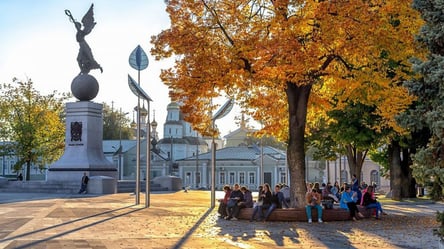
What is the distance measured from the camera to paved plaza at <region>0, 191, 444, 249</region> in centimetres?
1467

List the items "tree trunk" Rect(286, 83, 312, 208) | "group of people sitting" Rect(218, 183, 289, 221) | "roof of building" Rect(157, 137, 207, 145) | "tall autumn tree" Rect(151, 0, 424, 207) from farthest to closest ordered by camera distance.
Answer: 1. "roof of building" Rect(157, 137, 207, 145)
2. "tree trunk" Rect(286, 83, 312, 208)
3. "group of people sitting" Rect(218, 183, 289, 221)
4. "tall autumn tree" Rect(151, 0, 424, 207)

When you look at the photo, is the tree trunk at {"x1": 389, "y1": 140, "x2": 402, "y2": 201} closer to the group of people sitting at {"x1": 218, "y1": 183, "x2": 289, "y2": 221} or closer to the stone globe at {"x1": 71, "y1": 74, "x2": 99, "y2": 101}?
the group of people sitting at {"x1": 218, "y1": 183, "x2": 289, "y2": 221}

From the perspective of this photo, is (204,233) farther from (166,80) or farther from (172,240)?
(166,80)

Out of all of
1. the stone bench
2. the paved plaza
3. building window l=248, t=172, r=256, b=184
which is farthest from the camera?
building window l=248, t=172, r=256, b=184

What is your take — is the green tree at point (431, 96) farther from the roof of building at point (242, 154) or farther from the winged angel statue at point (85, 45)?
the roof of building at point (242, 154)

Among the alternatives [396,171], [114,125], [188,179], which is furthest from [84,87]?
[114,125]

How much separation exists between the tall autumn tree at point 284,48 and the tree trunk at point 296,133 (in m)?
0.04

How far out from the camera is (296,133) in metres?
22.8

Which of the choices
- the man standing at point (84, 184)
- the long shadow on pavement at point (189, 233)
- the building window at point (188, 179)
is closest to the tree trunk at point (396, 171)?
the long shadow on pavement at point (189, 233)

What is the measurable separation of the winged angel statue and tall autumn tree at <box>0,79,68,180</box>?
1634 cm

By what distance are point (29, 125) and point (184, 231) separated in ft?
151

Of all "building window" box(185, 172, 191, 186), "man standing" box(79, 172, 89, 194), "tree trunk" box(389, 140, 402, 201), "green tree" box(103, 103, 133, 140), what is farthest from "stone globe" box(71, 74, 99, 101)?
"green tree" box(103, 103, 133, 140)

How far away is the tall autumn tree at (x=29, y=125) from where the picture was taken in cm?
5967

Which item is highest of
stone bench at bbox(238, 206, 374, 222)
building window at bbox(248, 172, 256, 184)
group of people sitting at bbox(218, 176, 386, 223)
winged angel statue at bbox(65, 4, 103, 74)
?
winged angel statue at bbox(65, 4, 103, 74)
